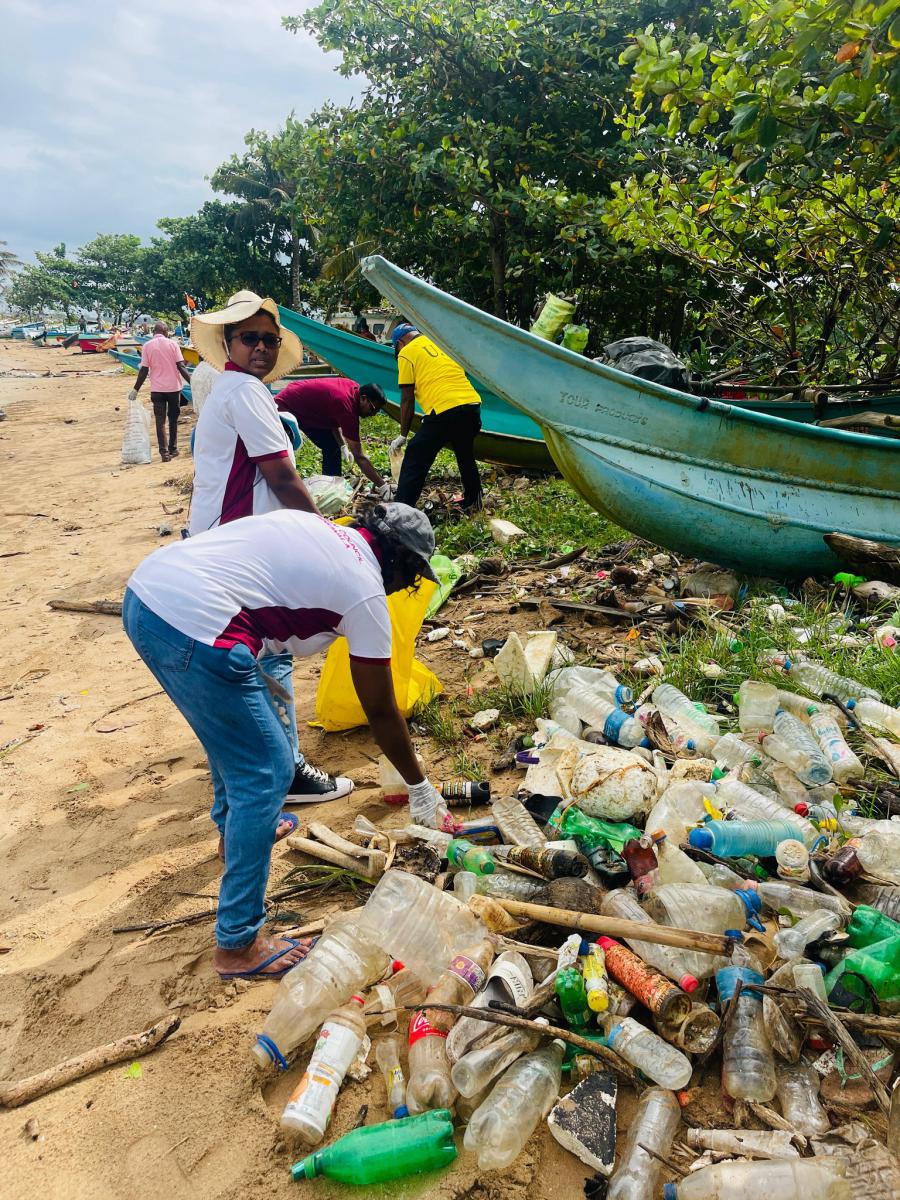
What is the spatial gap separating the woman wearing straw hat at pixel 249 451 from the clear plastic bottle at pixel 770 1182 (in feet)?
5.74

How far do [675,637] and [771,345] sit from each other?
5.59 metres

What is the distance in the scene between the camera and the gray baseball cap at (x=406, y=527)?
2188mm

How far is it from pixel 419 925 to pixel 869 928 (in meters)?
1.24

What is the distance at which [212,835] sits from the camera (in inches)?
117

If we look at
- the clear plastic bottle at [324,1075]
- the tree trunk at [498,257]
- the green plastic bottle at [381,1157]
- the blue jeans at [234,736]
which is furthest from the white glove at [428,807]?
the tree trunk at [498,257]

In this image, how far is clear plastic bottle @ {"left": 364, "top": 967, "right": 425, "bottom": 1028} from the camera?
77.5 inches

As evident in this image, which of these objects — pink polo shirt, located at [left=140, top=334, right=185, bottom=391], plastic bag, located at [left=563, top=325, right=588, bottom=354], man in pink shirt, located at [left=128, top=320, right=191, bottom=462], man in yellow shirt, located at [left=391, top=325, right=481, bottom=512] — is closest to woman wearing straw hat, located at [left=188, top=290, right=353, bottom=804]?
man in yellow shirt, located at [left=391, top=325, right=481, bottom=512]

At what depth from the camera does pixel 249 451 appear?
275 centimetres

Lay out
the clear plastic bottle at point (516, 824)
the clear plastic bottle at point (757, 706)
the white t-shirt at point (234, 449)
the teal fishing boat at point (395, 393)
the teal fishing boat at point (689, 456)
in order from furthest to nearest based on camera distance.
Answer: the teal fishing boat at point (395, 393)
the teal fishing boat at point (689, 456)
the clear plastic bottle at point (757, 706)
the white t-shirt at point (234, 449)
the clear plastic bottle at point (516, 824)

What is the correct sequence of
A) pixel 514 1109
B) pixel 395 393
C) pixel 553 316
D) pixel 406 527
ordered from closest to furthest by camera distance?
pixel 514 1109 < pixel 406 527 < pixel 553 316 < pixel 395 393

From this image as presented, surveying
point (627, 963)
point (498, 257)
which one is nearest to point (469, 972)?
point (627, 963)

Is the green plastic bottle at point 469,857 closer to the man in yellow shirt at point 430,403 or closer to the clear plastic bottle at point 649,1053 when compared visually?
the clear plastic bottle at point 649,1053

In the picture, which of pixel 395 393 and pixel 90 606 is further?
pixel 395 393

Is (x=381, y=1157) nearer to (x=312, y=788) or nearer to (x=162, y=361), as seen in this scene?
(x=312, y=788)
